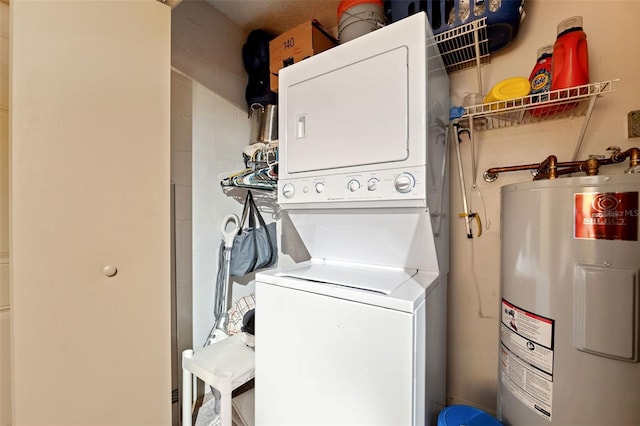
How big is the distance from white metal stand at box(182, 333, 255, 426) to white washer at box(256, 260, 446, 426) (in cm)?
15

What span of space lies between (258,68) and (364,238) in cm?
165

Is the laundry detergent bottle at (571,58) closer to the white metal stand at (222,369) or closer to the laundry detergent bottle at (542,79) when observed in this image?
the laundry detergent bottle at (542,79)

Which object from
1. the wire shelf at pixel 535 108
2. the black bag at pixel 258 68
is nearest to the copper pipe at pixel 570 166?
the wire shelf at pixel 535 108

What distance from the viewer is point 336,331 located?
111 cm

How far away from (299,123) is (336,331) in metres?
0.98

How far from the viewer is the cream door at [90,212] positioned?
102 centimetres

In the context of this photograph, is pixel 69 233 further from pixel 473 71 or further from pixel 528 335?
pixel 473 71

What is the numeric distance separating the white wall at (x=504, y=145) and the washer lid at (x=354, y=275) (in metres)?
0.49

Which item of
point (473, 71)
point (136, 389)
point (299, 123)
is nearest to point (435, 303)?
point (299, 123)

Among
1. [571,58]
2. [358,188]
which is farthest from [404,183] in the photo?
[571,58]

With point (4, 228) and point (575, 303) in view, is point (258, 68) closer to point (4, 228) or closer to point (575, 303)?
point (4, 228)

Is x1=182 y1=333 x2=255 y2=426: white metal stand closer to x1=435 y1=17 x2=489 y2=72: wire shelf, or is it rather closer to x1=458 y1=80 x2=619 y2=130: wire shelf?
x1=458 y1=80 x2=619 y2=130: wire shelf

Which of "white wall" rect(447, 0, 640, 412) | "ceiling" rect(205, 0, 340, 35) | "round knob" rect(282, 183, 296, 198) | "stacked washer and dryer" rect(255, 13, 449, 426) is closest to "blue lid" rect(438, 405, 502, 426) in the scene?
"stacked washer and dryer" rect(255, 13, 449, 426)

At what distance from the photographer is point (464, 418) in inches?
49.3
